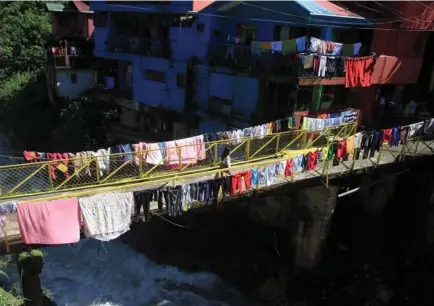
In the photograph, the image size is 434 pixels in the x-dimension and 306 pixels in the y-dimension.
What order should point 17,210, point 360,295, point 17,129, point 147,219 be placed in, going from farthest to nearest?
point 17,129
point 360,295
point 147,219
point 17,210

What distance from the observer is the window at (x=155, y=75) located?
28766 millimetres

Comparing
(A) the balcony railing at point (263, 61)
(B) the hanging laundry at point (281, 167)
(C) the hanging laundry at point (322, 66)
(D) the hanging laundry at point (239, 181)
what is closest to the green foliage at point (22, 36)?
(A) the balcony railing at point (263, 61)

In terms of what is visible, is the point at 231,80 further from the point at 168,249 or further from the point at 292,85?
the point at 168,249

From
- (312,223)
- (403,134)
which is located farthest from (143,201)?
(403,134)

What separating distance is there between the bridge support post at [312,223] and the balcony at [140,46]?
45.5ft

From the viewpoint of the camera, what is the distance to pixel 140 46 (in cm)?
2967

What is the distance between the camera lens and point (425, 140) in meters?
22.1

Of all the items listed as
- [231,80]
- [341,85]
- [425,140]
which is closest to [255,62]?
[231,80]

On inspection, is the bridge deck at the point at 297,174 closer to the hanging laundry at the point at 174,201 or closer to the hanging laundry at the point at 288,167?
the hanging laundry at the point at 288,167

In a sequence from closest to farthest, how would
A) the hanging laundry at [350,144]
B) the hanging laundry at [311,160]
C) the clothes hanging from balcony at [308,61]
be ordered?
the hanging laundry at [311,160]
the hanging laundry at [350,144]
the clothes hanging from balcony at [308,61]

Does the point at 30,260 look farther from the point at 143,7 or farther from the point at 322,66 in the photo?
the point at 143,7

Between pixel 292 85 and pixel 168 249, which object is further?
pixel 168 249

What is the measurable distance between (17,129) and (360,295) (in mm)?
30817

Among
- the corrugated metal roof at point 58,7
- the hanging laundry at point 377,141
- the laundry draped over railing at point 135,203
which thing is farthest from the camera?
the corrugated metal roof at point 58,7
